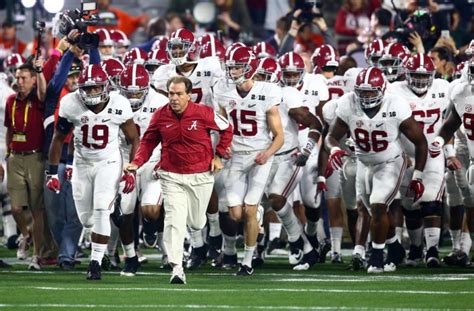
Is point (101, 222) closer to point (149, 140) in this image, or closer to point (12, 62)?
point (149, 140)

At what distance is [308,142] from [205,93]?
123cm

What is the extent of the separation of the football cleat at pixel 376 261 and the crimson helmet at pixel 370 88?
4.37 ft

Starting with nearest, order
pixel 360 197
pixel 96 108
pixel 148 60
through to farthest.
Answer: pixel 96 108, pixel 360 197, pixel 148 60

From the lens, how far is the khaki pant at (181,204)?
13016 mm

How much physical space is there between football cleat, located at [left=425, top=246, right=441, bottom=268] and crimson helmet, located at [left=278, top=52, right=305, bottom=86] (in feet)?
7.31

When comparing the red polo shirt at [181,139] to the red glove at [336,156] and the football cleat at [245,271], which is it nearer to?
the football cleat at [245,271]

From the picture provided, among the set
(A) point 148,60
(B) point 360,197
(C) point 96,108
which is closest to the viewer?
(C) point 96,108

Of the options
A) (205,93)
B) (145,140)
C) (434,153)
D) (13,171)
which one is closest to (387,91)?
(434,153)

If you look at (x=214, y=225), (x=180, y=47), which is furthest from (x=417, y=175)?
(x=180, y=47)

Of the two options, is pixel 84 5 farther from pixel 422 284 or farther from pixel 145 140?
pixel 422 284

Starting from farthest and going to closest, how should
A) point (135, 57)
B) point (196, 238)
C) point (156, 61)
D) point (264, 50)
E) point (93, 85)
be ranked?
point (264, 50), point (135, 57), point (156, 61), point (196, 238), point (93, 85)

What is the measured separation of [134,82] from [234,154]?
1.15 m

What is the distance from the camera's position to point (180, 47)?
15656 mm

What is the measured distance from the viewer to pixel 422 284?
13016mm
